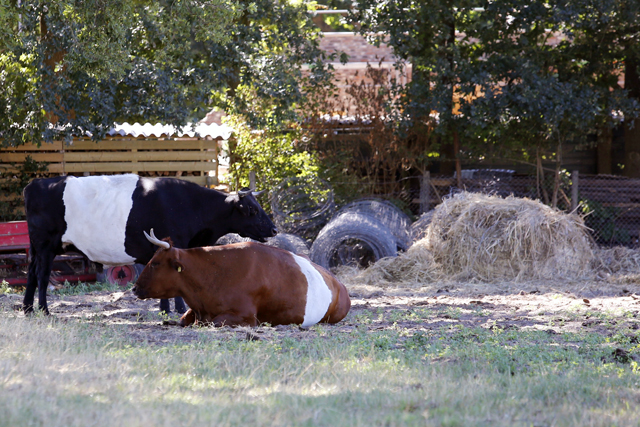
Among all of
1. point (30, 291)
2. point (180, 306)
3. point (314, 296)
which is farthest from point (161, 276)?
point (30, 291)

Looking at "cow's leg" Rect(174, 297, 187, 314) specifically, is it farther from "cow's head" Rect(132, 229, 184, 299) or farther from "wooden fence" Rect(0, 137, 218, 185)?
"wooden fence" Rect(0, 137, 218, 185)

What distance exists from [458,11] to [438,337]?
31.3ft

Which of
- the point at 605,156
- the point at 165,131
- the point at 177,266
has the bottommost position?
the point at 177,266

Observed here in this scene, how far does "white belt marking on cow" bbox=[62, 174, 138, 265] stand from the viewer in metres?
7.48

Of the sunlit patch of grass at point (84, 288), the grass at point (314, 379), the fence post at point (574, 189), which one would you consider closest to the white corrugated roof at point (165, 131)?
the sunlit patch of grass at point (84, 288)

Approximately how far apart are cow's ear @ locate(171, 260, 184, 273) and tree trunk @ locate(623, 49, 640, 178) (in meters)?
11.7

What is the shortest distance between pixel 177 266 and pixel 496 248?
6.08 meters

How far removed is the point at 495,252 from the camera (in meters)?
10.9

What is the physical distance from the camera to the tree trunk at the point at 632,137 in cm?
1480

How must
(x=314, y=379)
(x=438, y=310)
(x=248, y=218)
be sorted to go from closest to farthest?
(x=314, y=379), (x=438, y=310), (x=248, y=218)

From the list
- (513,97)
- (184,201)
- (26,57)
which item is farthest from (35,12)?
(513,97)

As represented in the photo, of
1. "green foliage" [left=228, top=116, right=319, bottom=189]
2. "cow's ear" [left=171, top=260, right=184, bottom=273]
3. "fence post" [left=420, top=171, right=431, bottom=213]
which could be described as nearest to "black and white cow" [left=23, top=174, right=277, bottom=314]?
"cow's ear" [left=171, top=260, right=184, bottom=273]

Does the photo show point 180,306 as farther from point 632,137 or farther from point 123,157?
point 632,137

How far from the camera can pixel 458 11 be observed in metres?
14.0
